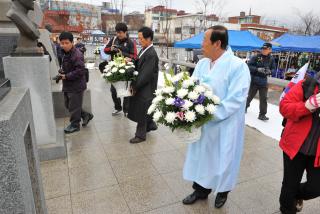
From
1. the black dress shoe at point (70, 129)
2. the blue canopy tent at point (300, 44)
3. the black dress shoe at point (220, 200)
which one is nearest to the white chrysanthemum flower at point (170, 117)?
the black dress shoe at point (220, 200)

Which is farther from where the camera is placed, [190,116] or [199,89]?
[199,89]

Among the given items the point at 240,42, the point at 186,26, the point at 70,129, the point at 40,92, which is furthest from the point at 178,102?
the point at 186,26

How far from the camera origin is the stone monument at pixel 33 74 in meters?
3.33

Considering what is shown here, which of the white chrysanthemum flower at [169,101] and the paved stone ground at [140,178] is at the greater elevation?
the white chrysanthemum flower at [169,101]

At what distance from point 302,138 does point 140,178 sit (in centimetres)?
199

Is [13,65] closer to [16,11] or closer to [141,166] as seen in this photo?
[16,11]

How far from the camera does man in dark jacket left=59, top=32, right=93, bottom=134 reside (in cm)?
433

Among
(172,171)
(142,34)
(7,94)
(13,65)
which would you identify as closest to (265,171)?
(172,171)

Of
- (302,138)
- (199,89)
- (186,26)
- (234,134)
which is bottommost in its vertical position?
(234,134)

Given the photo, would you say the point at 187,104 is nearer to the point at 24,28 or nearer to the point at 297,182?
the point at 297,182

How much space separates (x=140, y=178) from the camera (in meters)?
3.35

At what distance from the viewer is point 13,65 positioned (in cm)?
329

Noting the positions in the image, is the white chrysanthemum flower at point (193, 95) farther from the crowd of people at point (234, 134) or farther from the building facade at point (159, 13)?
the building facade at point (159, 13)

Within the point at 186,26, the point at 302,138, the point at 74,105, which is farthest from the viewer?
the point at 186,26
